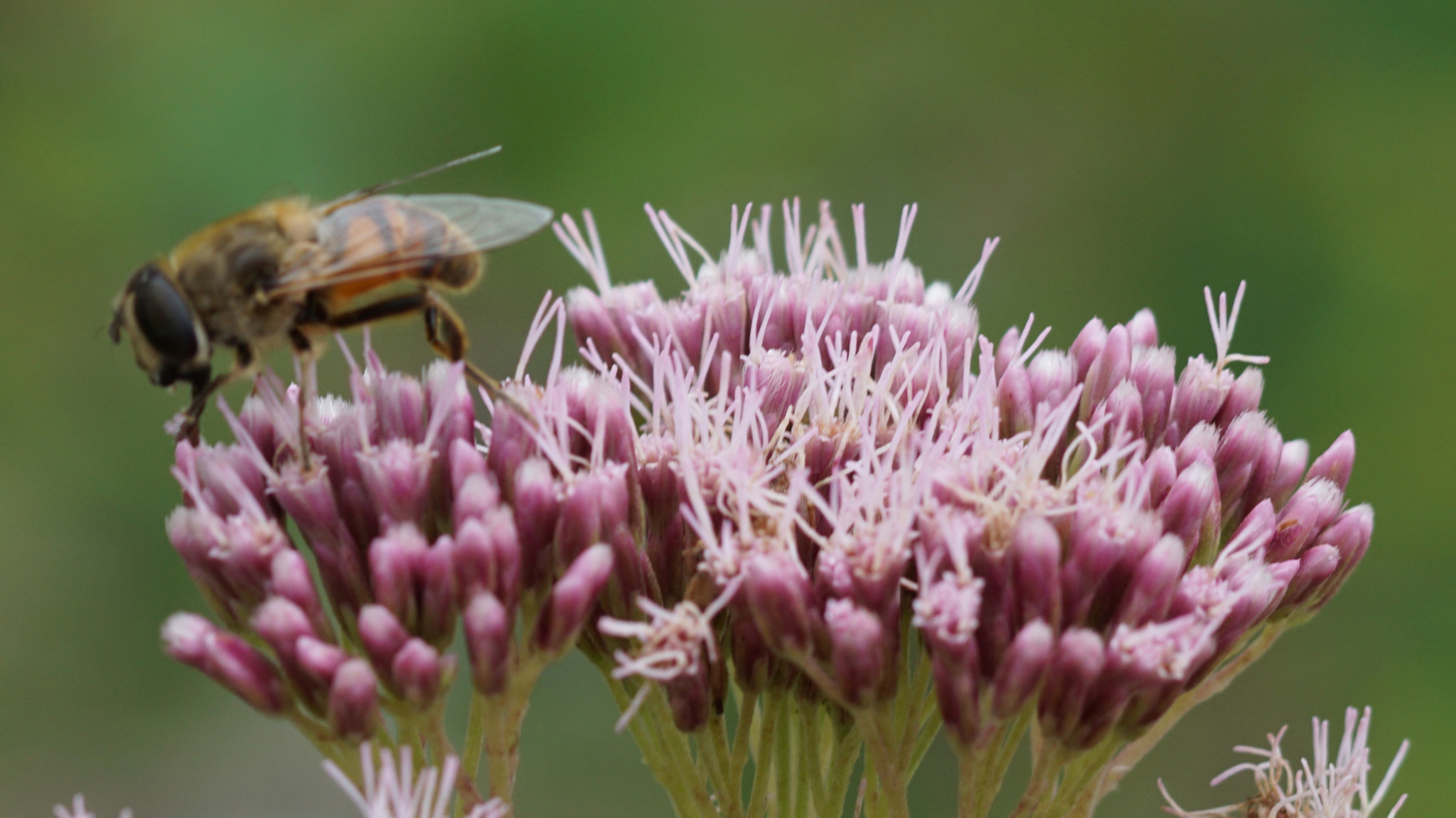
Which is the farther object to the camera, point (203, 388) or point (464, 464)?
point (203, 388)

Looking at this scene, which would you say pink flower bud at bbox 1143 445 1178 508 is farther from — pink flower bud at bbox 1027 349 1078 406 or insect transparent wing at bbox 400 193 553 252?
insect transparent wing at bbox 400 193 553 252

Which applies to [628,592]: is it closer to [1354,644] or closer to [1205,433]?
[1205,433]

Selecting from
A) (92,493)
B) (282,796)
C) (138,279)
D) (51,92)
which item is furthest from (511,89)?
(138,279)

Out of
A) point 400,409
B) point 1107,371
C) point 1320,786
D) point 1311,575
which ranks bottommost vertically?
point 1320,786

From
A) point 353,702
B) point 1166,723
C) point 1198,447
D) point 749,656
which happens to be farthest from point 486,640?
point 1198,447

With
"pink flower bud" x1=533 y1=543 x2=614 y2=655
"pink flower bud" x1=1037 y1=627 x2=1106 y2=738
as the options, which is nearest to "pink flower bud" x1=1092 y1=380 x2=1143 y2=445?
"pink flower bud" x1=1037 y1=627 x2=1106 y2=738

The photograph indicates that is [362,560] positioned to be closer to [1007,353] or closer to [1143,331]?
A: [1007,353]

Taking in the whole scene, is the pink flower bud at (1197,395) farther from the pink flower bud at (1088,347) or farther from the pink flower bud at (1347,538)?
the pink flower bud at (1347,538)
